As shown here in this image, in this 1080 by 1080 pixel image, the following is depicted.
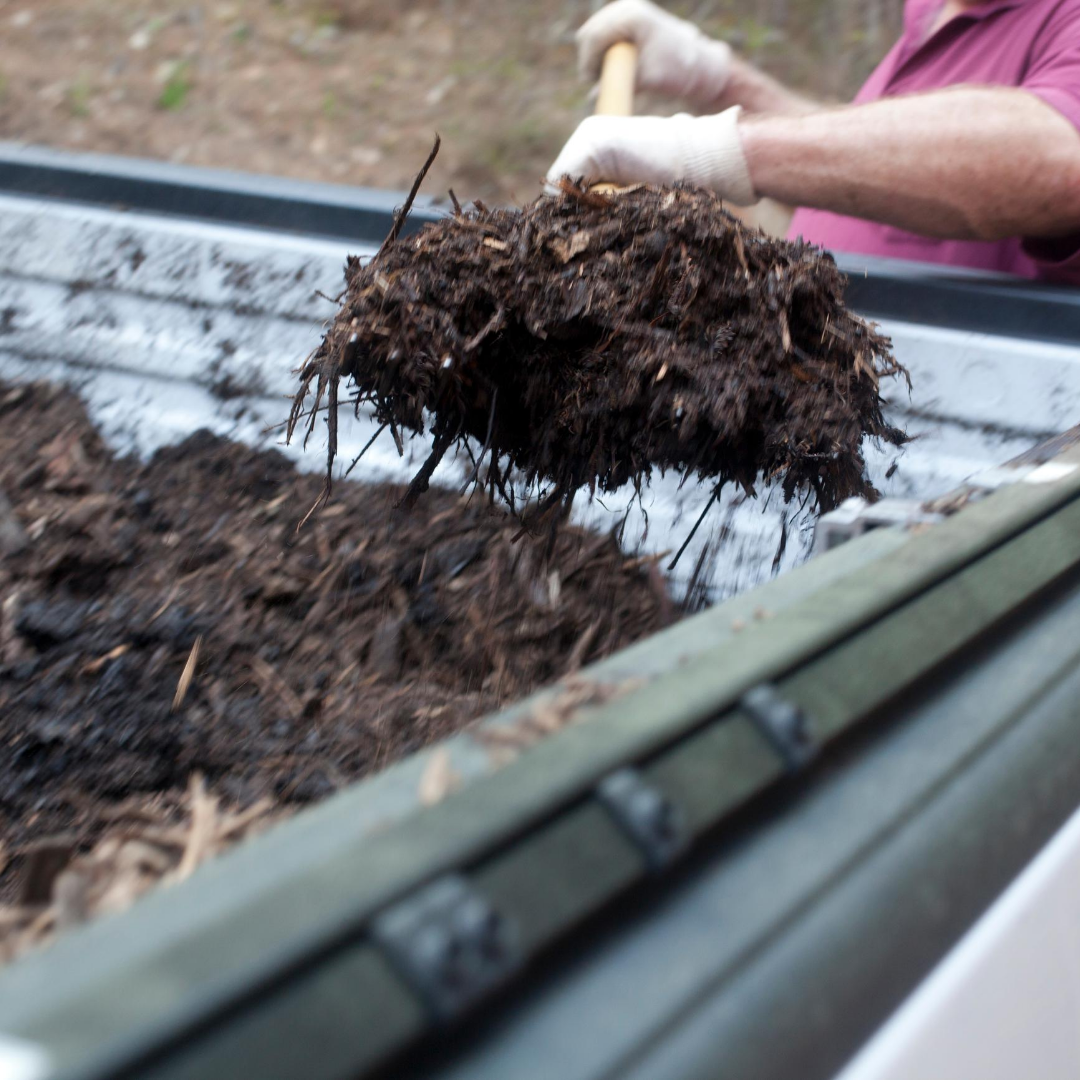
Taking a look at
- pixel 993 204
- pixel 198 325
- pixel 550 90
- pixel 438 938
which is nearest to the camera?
pixel 438 938

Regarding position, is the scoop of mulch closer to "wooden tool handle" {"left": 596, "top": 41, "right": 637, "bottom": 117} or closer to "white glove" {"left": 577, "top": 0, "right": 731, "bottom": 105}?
"wooden tool handle" {"left": 596, "top": 41, "right": 637, "bottom": 117}

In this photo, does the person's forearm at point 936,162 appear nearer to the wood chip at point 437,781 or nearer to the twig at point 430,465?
the twig at point 430,465

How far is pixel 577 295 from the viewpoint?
137cm

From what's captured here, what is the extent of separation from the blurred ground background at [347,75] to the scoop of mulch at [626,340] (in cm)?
414

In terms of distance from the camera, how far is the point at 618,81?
97.9 inches

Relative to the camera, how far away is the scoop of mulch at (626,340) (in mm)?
1365

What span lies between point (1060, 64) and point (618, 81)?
36.8 inches

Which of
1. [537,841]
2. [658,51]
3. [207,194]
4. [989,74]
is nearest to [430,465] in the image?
[207,194]

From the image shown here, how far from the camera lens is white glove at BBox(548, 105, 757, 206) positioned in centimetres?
196

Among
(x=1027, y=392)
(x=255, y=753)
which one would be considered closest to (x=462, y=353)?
(x=255, y=753)

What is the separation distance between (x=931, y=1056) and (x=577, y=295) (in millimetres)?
981

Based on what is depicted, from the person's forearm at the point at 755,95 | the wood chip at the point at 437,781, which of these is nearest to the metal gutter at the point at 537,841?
the wood chip at the point at 437,781

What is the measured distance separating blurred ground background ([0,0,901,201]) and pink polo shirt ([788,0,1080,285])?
3089 millimetres

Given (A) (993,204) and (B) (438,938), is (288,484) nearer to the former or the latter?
(A) (993,204)
